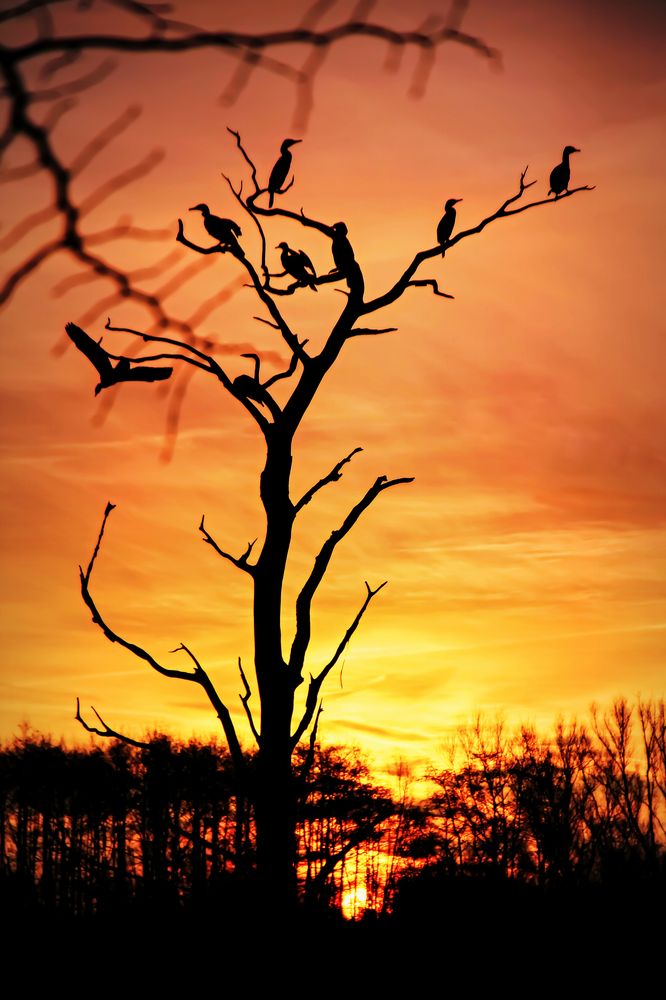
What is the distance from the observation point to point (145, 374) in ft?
10.3

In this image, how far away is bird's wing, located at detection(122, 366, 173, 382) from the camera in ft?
10.2

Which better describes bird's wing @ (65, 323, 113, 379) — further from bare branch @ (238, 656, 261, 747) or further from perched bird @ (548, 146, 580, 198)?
perched bird @ (548, 146, 580, 198)

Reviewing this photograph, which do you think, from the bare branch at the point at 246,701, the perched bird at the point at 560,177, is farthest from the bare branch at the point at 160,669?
the perched bird at the point at 560,177

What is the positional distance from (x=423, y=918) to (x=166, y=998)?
2029 cm

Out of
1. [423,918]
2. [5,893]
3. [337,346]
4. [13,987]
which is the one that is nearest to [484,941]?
[423,918]

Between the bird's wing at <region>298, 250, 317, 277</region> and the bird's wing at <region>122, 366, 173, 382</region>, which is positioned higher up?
the bird's wing at <region>298, 250, 317, 277</region>

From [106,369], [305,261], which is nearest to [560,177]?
[305,261]

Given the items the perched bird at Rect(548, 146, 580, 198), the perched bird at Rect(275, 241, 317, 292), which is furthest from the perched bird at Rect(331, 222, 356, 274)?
the perched bird at Rect(548, 146, 580, 198)

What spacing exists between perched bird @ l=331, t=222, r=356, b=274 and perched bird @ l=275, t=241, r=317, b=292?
202mm

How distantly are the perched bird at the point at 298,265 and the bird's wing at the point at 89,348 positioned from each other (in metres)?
0.97

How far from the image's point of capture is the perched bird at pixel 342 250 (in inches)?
141

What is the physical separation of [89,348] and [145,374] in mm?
197

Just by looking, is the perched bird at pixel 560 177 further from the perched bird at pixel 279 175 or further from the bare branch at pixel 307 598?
the bare branch at pixel 307 598

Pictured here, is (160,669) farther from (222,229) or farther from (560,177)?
(560,177)
